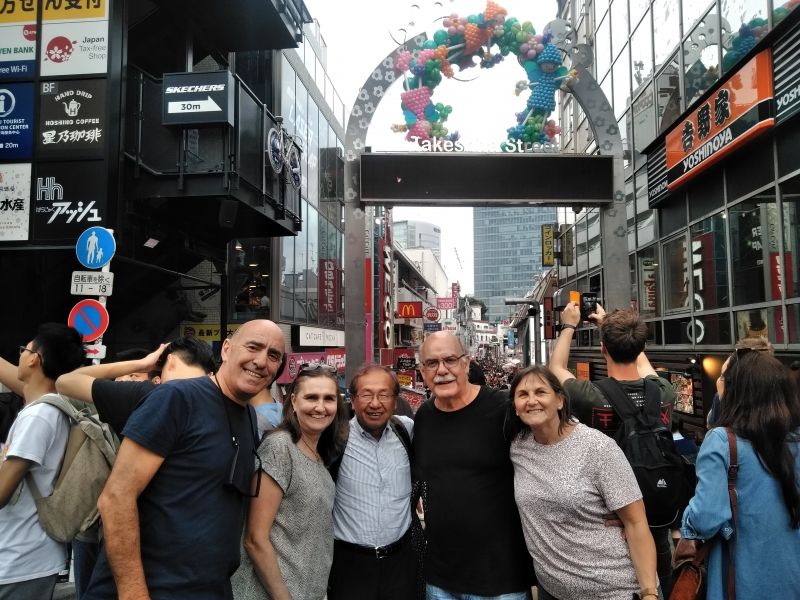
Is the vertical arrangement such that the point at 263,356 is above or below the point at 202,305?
below

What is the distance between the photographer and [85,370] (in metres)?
3.14

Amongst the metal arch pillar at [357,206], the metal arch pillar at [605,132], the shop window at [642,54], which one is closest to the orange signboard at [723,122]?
the metal arch pillar at [605,132]

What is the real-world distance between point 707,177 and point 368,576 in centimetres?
1068

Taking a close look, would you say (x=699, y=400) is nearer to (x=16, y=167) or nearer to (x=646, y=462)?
(x=646, y=462)

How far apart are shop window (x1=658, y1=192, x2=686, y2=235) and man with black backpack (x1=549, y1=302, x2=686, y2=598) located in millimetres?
9736

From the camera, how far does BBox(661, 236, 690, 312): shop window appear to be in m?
12.0

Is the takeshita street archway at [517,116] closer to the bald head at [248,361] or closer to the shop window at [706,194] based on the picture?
the shop window at [706,194]

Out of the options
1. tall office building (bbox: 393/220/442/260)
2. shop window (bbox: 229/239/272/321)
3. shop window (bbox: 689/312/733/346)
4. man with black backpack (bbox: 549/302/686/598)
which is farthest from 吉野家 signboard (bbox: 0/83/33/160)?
tall office building (bbox: 393/220/442/260)

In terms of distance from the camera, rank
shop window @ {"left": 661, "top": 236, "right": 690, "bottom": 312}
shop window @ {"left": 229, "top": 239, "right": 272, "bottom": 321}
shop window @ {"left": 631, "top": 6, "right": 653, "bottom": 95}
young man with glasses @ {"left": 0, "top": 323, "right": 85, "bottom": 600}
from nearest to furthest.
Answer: young man with glasses @ {"left": 0, "top": 323, "right": 85, "bottom": 600}, shop window @ {"left": 661, "top": 236, "right": 690, "bottom": 312}, shop window @ {"left": 631, "top": 6, "right": 653, "bottom": 95}, shop window @ {"left": 229, "top": 239, "right": 272, "bottom": 321}

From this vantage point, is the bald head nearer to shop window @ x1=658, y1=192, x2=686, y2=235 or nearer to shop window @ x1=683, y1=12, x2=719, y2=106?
shop window @ x1=683, y1=12, x2=719, y2=106

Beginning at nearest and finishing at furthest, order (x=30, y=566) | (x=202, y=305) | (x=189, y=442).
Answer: (x=189, y=442)
(x=30, y=566)
(x=202, y=305)

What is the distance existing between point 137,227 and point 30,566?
30.8 feet

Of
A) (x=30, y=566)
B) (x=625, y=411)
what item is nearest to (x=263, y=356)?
(x=30, y=566)

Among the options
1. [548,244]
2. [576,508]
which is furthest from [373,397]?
[548,244]
